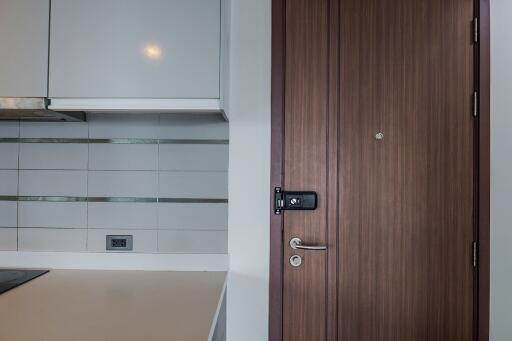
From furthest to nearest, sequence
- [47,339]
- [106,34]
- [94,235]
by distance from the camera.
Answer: [94,235]
[106,34]
[47,339]

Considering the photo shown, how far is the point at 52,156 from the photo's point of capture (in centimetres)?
148

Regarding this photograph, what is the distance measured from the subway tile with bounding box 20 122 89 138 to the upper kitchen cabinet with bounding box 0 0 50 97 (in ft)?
1.00

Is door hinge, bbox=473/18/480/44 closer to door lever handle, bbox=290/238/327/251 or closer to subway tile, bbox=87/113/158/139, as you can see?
door lever handle, bbox=290/238/327/251

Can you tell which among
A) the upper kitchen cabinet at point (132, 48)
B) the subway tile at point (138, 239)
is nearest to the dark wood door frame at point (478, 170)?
the upper kitchen cabinet at point (132, 48)

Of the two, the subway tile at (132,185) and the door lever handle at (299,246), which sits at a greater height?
the subway tile at (132,185)

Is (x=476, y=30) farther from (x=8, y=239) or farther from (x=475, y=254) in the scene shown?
(x=8, y=239)

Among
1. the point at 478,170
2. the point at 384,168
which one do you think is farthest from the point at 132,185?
the point at 478,170

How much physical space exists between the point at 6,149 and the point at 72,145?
0.28m

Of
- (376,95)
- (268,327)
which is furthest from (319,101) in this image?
(268,327)

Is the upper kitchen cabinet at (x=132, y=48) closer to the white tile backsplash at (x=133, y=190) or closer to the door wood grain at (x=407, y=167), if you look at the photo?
the white tile backsplash at (x=133, y=190)

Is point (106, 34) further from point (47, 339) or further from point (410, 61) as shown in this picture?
point (410, 61)

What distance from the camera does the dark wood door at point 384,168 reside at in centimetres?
147

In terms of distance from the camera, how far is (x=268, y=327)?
1.48 meters

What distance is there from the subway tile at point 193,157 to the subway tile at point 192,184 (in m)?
0.03
